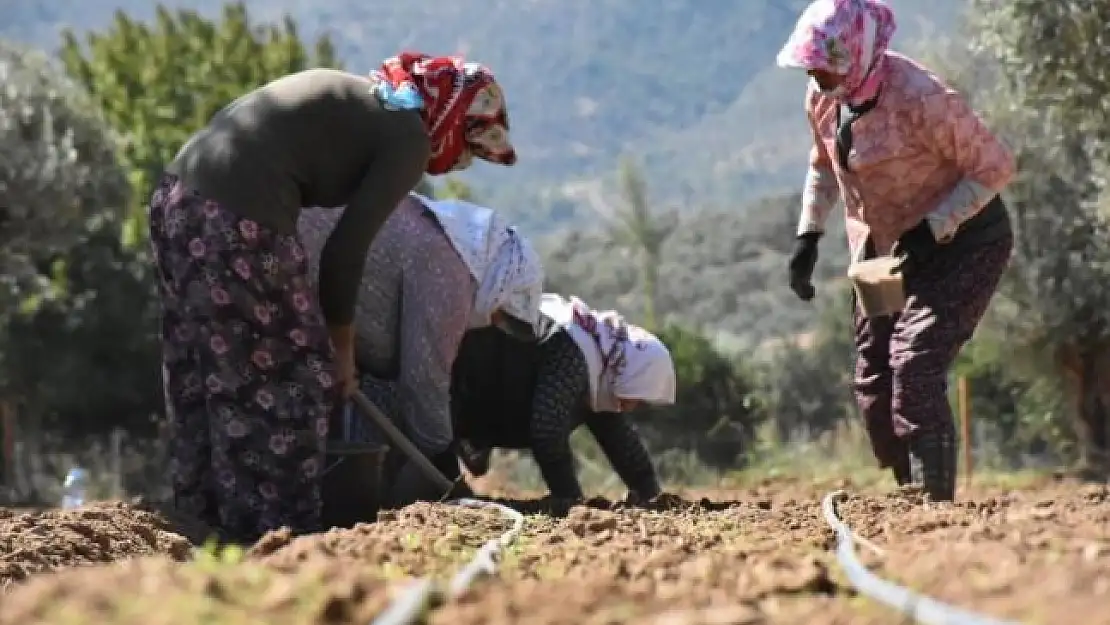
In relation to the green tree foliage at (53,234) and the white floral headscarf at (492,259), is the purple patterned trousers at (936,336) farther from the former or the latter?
the green tree foliage at (53,234)

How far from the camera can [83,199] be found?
598 inches

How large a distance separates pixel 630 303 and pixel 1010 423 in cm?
2441

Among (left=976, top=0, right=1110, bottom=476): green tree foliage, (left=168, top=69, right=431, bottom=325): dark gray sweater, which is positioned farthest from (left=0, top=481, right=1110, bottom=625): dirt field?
(left=976, top=0, right=1110, bottom=476): green tree foliage

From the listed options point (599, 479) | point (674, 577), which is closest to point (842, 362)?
point (599, 479)

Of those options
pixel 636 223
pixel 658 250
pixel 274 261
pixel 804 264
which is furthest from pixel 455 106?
pixel 658 250

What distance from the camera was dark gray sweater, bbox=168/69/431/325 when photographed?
16.5 ft

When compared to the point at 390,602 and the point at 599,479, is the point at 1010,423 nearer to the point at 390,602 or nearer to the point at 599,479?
the point at 599,479

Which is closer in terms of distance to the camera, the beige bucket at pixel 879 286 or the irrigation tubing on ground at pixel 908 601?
the irrigation tubing on ground at pixel 908 601

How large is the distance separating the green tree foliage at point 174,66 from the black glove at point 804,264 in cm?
1612

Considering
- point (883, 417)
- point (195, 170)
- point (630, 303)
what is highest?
point (195, 170)

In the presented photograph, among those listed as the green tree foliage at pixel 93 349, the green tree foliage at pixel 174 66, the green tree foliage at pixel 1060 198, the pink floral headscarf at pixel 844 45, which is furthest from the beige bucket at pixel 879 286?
the green tree foliage at pixel 174 66

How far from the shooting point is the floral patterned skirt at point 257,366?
5.14 m

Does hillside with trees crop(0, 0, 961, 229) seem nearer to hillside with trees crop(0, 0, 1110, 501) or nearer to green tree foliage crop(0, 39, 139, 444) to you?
hillside with trees crop(0, 0, 1110, 501)

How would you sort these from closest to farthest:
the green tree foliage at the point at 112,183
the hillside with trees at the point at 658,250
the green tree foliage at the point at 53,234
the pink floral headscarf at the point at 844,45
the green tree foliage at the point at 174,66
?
the pink floral headscarf at the point at 844,45, the hillside with trees at the point at 658,250, the green tree foliage at the point at 53,234, the green tree foliage at the point at 112,183, the green tree foliage at the point at 174,66
